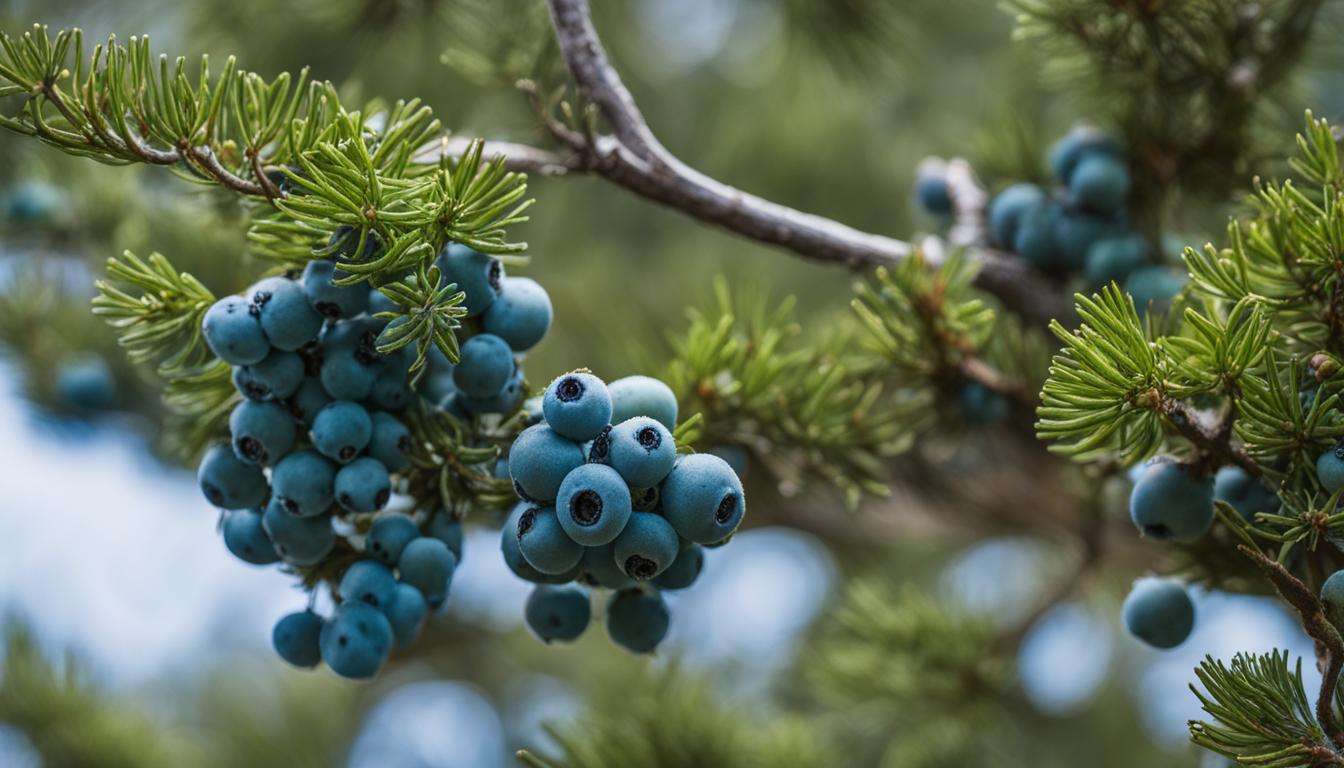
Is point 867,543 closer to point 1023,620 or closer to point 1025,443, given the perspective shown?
point 1023,620

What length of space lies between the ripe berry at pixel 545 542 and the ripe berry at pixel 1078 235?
0.66 meters

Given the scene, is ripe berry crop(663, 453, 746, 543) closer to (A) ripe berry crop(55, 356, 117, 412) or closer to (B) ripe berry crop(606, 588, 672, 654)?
(B) ripe berry crop(606, 588, 672, 654)

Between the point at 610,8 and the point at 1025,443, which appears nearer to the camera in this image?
the point at 1025,443

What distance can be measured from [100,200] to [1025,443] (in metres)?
A: 1.27

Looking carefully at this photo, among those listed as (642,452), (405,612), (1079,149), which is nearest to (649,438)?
(642,452)

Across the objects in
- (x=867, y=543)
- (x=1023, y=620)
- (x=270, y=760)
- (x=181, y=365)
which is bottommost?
(x=270, y=760)

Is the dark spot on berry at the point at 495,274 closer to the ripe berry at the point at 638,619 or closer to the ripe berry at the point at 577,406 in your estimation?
the ripe berry at the point at 577,406

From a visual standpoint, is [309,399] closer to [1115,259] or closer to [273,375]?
[273,375]

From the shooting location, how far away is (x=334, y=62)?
196cm

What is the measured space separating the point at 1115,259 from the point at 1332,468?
1.39ft

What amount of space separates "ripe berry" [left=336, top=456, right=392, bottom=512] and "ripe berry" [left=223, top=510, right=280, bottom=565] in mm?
102

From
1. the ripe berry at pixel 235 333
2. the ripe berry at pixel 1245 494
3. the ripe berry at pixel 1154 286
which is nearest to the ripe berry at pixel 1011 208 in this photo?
the ripe berry at pixel 1154 286

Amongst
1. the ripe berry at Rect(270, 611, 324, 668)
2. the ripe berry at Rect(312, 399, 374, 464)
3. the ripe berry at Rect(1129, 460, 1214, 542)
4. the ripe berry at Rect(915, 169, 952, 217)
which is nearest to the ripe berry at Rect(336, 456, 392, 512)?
the ripe berry at Rect(312, 399, 374, 464)

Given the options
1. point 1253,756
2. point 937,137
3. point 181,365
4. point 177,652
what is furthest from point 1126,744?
point 177,652
